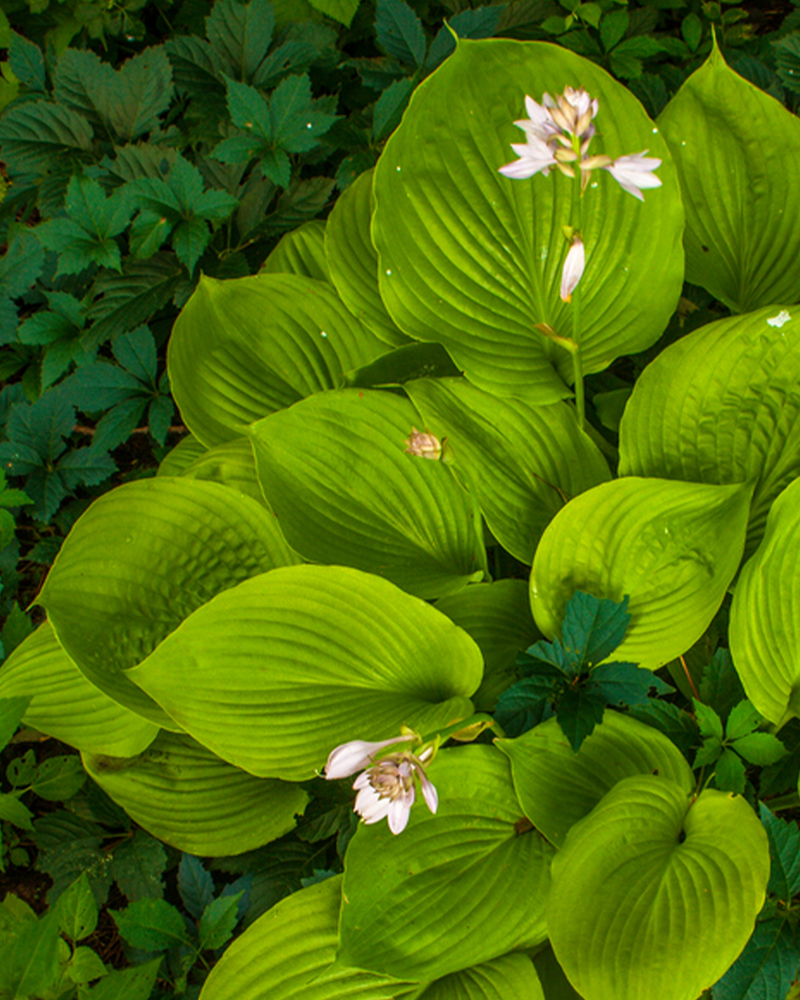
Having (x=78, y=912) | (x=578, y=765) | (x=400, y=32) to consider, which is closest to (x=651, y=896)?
(x=578, y=765)

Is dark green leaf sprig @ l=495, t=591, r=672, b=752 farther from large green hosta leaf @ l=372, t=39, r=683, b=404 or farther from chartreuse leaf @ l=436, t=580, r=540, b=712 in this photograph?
large green hosta leaf @ l=372, t=39, r=683, b=404

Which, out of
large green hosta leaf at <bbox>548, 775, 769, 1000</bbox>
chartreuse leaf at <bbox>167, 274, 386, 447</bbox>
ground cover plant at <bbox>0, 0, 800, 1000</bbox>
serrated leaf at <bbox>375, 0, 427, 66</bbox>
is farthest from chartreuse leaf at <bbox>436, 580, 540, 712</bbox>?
serrated leaf at <bbox>375, 0, 427, 66</bbox>

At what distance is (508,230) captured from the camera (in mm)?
1304

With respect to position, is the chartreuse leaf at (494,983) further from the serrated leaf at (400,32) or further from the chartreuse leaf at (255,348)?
the serrated leaf at (400,32)

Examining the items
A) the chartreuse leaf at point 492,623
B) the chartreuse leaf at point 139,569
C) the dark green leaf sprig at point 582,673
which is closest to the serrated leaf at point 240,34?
the chartreuse leaf at point 139,569

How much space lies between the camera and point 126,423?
1688mm

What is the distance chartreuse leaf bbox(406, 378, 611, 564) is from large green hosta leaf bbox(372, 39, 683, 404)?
0.04 m

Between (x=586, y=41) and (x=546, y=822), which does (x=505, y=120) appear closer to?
(x=586, y=41)

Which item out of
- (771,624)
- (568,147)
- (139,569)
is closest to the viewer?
(568,147)

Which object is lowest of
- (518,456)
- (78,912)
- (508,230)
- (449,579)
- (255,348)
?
(78,912)

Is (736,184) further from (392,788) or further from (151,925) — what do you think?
(151,925)

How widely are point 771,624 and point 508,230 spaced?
0.75m

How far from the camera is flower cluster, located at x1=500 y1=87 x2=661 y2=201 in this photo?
2.93 feet

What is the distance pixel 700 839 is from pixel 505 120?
1.12 metres
